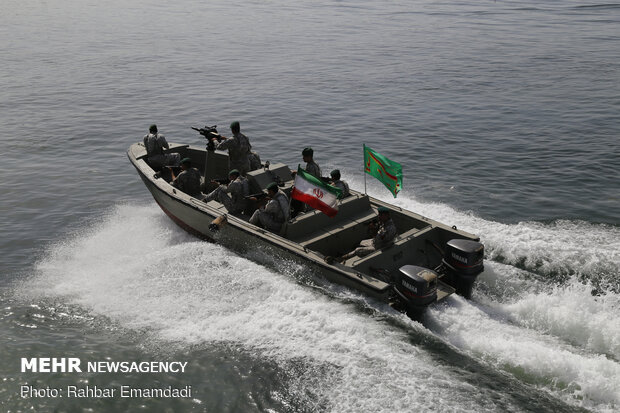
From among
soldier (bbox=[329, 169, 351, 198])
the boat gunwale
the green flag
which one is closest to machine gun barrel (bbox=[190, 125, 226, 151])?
the boat gunwale

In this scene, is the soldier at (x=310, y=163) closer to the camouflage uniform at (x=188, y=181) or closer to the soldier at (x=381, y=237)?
the soldier at (x=381, y=237)

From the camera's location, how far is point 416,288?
10.1m

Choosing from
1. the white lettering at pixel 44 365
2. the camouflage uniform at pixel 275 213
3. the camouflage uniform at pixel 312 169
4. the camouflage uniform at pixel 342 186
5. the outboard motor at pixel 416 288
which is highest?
the camouflage uniform at pixel 312 169

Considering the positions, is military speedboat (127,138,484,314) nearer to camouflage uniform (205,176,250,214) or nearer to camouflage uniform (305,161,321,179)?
camouflage uniform (205,176,250,214)

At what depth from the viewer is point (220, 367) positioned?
964 cm

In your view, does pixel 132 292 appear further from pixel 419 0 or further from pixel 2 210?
pixel 419 0

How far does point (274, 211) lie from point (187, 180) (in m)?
3.57

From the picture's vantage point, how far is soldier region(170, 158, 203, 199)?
14633 mm

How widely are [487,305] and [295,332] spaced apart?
380 centimetres

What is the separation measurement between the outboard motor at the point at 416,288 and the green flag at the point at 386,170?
2044 mm

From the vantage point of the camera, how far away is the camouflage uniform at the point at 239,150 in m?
14.4

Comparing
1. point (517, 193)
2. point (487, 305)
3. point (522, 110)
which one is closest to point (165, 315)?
point (487, 305)

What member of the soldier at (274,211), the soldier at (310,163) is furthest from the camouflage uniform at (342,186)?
the soldier at (274,211)

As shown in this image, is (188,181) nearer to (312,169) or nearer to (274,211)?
(312,169)
